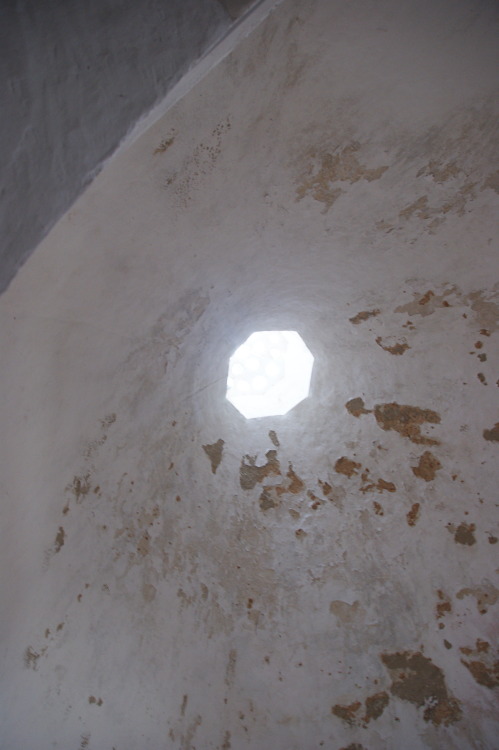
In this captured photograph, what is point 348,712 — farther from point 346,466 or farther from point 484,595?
point 346,466

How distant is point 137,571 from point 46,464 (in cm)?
117

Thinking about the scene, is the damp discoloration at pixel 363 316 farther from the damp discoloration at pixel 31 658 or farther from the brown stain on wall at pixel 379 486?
the damp discoloration at pixel 31 658

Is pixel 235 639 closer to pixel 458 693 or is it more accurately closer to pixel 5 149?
pixel 458 693

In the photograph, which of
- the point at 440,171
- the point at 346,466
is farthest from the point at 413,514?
the point at 440,171

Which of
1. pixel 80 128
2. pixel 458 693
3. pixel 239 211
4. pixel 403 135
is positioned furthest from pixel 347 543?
pixel 80 128

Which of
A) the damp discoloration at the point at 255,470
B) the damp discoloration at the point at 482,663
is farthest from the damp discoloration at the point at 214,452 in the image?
the damp discoloration at the point at 482,663

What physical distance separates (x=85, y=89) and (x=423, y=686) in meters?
3.95

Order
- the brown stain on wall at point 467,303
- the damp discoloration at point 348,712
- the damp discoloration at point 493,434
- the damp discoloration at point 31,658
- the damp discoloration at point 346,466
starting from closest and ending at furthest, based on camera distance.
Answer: the damp discoloration at point 31,658
the damp discoloration at point 348,712
the brown stain on wall at point 467,303
the damp discoloration at point 493,434
the damp discoloration at point 346,466

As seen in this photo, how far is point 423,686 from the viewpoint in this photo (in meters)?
3.69

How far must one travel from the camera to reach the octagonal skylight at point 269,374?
4.51 metres

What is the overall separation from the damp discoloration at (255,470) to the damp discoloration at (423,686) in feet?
4.95

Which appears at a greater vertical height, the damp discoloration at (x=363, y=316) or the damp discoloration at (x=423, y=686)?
the damp discoloration at (x=363, y=316)

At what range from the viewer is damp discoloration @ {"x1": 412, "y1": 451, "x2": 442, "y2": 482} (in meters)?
4.09

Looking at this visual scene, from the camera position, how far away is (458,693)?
3617mm
